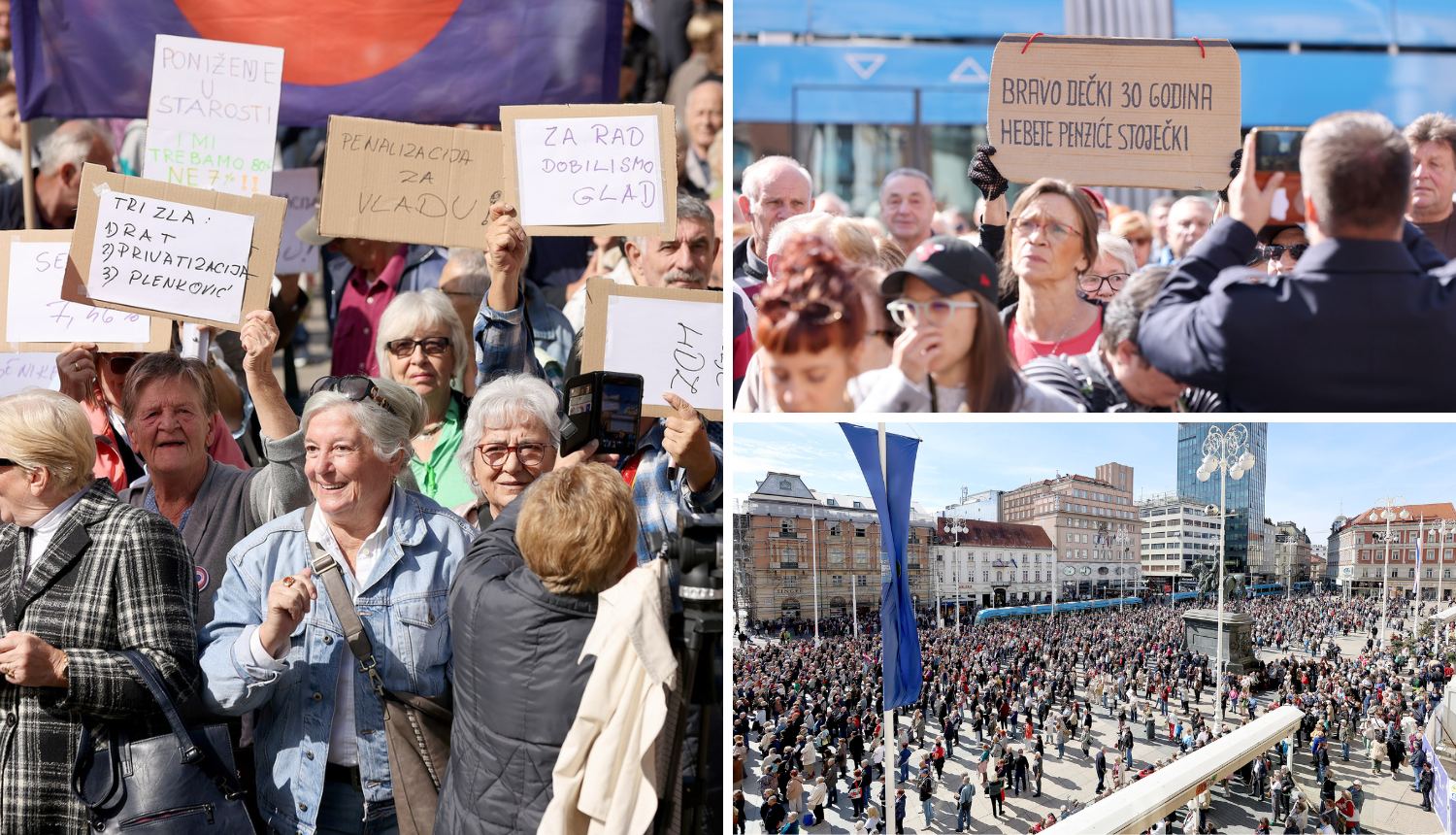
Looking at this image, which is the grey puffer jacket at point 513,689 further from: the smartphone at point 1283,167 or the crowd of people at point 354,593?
the smartphone at point 1283,167

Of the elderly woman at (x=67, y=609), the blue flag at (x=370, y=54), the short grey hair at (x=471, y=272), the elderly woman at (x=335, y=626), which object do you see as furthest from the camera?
the short grey hair at (x=471, y=272)

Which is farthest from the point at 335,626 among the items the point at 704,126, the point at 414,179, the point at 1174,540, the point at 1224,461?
the point at 704,126

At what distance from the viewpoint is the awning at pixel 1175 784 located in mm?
2432

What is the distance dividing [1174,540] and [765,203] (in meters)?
1.38

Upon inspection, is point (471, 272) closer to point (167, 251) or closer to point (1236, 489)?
point (167, 251)

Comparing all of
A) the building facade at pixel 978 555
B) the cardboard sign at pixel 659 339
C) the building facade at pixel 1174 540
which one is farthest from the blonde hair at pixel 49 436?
the building facade at pixel 1174 540

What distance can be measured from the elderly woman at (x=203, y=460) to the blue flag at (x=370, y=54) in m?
1.16

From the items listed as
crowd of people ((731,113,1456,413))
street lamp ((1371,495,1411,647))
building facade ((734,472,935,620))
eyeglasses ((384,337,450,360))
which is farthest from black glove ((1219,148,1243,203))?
eyeglasses ((384,337,450,360))

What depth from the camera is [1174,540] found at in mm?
2602

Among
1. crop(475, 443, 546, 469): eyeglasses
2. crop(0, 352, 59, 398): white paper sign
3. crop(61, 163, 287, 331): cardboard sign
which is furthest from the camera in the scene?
crop(0, 352, 59, 398): white paper sign

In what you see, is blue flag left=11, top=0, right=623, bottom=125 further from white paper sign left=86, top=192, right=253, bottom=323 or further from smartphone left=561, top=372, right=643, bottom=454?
smartphone left=561, top=372, right=643, bottom=454

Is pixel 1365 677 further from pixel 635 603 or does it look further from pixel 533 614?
pixel 533 614

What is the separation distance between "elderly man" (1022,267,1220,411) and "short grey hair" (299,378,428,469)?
149cm

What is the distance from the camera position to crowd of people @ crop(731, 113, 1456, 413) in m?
2.47
